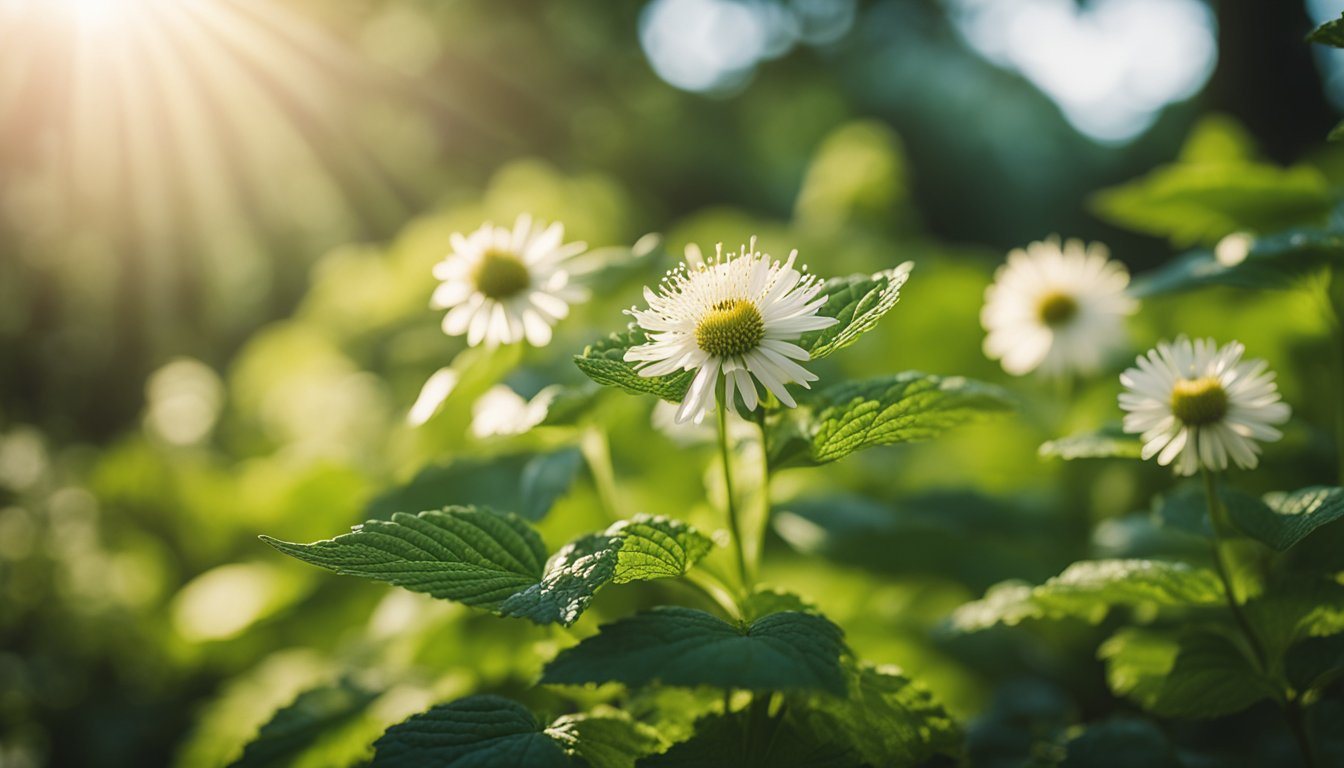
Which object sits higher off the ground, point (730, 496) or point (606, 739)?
point (730, 496)

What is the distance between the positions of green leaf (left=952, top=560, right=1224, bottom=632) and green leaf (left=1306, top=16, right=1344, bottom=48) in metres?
Answer: 0.55

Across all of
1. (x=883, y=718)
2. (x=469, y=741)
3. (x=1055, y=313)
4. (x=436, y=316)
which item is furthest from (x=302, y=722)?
(x=436, y=316)

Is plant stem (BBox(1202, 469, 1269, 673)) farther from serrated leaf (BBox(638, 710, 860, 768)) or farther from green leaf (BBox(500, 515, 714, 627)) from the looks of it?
green leaf (BBox(500, 515, 714, 627))

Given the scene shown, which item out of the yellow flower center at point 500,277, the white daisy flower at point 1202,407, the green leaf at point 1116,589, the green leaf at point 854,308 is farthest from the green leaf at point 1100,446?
the yellow flower center at point 500,277

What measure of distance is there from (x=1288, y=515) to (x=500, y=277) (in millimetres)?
977

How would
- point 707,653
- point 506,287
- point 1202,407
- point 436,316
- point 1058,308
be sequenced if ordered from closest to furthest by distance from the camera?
point 707,653 < point 1202,407 < point 506,287 < point 1058,308 < point 436,316

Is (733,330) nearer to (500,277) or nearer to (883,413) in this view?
(883,413)

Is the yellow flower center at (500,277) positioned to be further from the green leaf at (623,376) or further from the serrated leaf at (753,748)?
the serrated leaf at (753,748)

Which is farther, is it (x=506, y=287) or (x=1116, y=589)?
(x=506, y=287)

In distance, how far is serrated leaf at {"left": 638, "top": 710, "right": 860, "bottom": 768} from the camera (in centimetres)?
86

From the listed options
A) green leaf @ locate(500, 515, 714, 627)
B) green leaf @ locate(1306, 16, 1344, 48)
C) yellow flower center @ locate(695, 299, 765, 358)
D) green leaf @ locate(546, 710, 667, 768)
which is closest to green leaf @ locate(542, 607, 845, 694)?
green leaf @ locate(500, 515, 714, 627)

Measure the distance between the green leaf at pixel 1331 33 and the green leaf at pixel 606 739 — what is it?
3.22ft

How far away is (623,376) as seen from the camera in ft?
2.84

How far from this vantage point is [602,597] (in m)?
1.36
